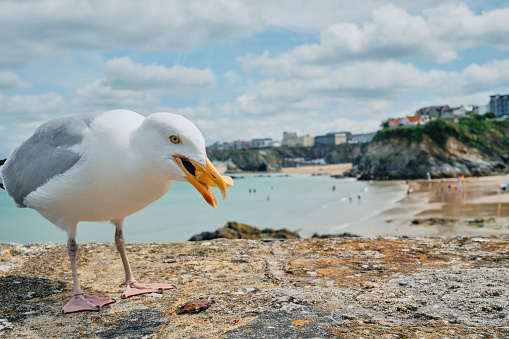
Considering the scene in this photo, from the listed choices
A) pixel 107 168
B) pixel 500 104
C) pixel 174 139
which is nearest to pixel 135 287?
pixel 107 168

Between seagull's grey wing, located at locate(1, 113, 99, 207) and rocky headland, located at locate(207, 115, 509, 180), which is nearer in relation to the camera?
seagull's grey wing, located at locate(1, 113, 99, 207)

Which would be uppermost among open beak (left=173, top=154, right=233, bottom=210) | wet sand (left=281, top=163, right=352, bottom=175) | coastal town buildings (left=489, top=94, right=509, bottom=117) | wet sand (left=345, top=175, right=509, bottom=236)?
coastal town buildings (left=489, top=94, right=509, bottom=117)

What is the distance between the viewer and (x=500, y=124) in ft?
238

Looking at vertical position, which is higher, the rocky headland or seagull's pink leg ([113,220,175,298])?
the rocky headland

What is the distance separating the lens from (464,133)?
65.7 metres

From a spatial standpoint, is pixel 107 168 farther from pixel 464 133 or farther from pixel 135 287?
pixel 464 133

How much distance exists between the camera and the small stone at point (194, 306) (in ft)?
9.67

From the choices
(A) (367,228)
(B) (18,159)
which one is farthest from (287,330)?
(A) (367,228)

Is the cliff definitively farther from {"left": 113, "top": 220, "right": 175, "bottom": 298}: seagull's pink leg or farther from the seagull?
the seagull

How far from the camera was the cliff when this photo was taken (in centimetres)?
6075

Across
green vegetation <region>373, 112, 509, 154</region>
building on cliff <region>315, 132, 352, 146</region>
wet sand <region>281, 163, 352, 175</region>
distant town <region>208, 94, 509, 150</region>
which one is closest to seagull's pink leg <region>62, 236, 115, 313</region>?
green vegetation <region>373, 112, 509, 154</region>

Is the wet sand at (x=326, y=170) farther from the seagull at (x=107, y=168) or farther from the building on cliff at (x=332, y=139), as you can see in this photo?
the seagull at (x=107, y=168)

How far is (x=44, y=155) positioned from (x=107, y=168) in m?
0.84

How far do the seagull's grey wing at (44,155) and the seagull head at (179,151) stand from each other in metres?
0.70
